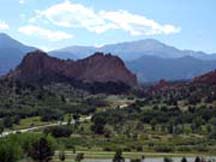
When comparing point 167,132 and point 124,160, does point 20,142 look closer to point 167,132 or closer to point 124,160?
point 124,160

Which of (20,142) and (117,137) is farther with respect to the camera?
(117,137)

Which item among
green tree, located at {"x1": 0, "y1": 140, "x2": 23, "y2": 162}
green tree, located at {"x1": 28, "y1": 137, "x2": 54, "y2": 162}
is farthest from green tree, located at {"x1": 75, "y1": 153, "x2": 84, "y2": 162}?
green tree, located at {"x1": 0, "y1": 140, "x2": 23, "y2": 162}

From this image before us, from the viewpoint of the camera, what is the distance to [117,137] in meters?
120

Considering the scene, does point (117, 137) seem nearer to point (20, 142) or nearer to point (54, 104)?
point (20, 142)

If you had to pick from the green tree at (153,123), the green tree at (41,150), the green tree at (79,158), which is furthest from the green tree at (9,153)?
the green tree at (153,123)

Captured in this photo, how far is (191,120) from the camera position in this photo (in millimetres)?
141375

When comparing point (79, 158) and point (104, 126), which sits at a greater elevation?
point (104, 126)

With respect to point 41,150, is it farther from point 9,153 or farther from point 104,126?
point 104,126

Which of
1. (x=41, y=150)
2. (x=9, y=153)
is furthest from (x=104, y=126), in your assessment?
(x=9, y=153)

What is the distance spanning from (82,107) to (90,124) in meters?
37.0

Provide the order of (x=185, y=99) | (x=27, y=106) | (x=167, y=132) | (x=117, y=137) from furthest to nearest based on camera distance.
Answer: (x=185, y=99), (x=27, y=106), (x=167, y=132), (x=117, y=137)

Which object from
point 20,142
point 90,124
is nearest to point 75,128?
point 90,124

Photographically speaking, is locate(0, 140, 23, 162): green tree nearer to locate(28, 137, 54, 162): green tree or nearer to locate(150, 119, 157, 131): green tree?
locate(28, 137, 54, 162): green tree

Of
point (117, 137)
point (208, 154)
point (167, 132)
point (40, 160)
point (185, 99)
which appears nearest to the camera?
point (40, 160)
